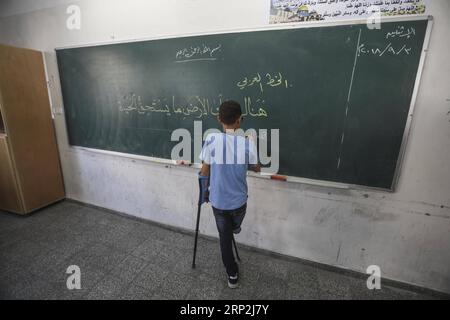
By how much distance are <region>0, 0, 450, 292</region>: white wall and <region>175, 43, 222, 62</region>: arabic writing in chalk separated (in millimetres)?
162

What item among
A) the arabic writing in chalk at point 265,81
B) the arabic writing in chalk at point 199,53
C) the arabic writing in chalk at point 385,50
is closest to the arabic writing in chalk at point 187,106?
the arabic writing in chalk at point 265,81

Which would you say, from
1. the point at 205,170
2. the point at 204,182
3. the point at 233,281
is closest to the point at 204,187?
the point at 204,182

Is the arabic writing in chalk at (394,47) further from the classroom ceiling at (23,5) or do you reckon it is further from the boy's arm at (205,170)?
the classroom ceiling at (23,5)

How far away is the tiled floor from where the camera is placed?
6.23 feet

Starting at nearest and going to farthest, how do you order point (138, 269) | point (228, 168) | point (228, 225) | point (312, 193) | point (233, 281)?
point (228, 168)
point (228, 225)
point (233, 281)
point (312, 193)
point (138, 269)

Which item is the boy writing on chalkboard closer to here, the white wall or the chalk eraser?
the chalk eraser

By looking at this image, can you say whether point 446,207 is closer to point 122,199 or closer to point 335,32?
point 335,32

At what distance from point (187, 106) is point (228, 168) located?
938mm

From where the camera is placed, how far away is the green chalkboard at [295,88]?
160 cm

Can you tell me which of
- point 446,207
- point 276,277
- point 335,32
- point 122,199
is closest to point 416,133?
point 446,207

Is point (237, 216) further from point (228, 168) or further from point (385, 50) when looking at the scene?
point (385, 50)

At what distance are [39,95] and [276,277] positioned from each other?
3.57 metres

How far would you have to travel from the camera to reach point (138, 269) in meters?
2.15
